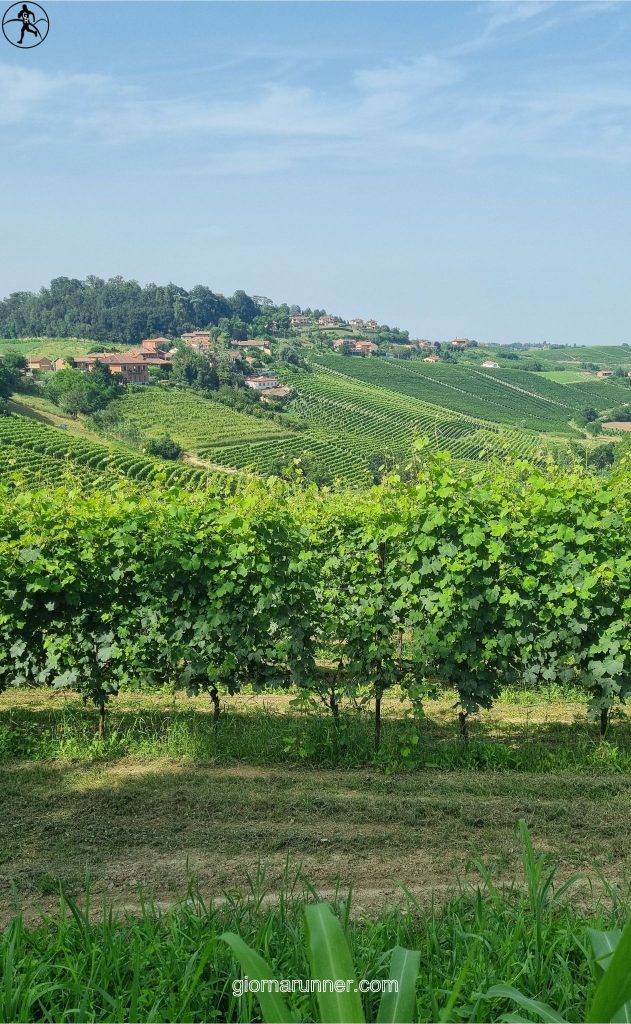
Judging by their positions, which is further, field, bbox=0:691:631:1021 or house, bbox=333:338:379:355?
house, bbox=333:338:379:355

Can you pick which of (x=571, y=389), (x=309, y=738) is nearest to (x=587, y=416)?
(x=571, y=389)

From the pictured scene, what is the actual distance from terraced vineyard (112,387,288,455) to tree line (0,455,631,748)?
6872cm

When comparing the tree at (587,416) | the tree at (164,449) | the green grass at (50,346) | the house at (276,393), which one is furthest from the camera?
the green grass at (50,346)

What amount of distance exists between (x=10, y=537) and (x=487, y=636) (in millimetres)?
3981

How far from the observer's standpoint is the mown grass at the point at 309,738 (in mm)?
6504

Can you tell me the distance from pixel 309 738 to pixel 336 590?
124cm

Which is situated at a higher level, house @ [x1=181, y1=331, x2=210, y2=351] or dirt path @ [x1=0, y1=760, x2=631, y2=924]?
house @ [x1=181, y1=331, x2=210, y2=351]

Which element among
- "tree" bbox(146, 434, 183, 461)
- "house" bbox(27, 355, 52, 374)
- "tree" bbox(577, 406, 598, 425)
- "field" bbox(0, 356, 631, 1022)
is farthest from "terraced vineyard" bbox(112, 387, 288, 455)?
"field" bbox(0, 356, 631, 1022)

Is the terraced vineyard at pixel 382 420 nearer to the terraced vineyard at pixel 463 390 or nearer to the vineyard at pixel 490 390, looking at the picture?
the terraced vineyard at pixel 463 390

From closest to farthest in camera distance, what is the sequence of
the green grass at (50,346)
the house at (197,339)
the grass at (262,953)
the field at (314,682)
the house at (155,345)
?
the grass at (262,953) < the field at (314,682) < the house at (155,345) < the green grass at (50,346) < the house at (197,339)

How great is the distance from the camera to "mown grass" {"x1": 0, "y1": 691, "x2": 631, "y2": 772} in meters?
6.50

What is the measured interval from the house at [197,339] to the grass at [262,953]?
5512 inches

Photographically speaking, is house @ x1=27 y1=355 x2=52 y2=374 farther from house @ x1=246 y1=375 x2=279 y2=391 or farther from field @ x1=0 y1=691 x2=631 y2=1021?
field @ x1=0 y1=691 x2=631 y2=1021

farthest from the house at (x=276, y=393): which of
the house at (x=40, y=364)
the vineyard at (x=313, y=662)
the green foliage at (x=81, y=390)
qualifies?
the vineyard at (x=313, y=662)
